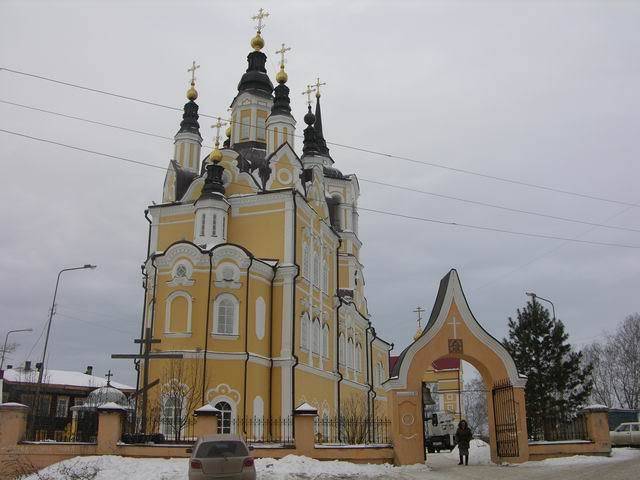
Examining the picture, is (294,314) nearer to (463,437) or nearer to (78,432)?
(78,432)

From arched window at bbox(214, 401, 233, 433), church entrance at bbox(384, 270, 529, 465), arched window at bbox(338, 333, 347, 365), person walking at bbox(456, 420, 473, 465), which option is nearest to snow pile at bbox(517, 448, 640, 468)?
church entrance at bbox(384, 270, 529, 465)

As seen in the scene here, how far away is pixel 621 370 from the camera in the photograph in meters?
50.4

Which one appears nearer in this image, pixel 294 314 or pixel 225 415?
pixel 225 415

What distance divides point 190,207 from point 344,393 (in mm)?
13335

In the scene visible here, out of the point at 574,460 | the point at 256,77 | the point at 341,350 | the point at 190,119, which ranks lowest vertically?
the point at 574,460

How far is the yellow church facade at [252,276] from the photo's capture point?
26.7m

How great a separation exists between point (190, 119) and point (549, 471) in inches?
1049

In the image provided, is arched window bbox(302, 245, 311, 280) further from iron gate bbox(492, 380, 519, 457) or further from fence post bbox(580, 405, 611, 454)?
fence post bbox(580, 405, 611, 454)

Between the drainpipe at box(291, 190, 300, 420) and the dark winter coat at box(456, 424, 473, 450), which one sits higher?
the drainpipe at box(291, 190, 300, 420)

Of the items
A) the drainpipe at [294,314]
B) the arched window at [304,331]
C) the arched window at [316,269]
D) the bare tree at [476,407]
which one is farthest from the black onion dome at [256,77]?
the bare tree at [476,407]

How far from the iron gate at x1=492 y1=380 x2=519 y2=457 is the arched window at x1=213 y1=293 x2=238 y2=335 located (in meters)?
11.5

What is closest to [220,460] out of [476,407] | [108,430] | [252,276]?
[108,430]

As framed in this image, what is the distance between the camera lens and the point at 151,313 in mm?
28016

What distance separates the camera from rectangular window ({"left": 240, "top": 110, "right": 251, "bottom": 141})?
37469 mm
